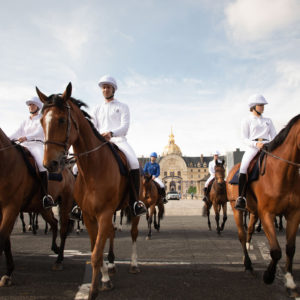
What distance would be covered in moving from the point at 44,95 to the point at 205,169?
15970 cm

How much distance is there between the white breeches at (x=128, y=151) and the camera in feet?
18.6

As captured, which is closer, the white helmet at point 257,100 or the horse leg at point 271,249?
the horse leg at point 271,249

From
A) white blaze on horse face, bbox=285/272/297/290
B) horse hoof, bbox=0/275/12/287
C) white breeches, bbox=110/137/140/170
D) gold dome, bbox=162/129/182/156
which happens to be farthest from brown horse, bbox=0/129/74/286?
gold dome, bbox=162/129/182/156

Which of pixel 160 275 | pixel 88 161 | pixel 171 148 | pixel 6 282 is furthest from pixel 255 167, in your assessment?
pixel 171 148

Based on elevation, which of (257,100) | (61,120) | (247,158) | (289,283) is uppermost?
(257,100)

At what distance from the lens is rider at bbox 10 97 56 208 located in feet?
21.2

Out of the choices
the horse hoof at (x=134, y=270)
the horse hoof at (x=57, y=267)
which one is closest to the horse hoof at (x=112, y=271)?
the horse hoof at (x=134, y=270)

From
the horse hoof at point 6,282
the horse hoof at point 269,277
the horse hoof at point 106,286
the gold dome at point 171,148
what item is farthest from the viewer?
the gold dome at point 171,148

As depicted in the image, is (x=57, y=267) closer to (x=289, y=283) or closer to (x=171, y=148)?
(x=289, y=283)

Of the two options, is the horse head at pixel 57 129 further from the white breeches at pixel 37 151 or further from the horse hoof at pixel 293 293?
the horse hoof at pixel 293 293

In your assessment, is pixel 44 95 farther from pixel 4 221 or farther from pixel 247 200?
pixel 247 200

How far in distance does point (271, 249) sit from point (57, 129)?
11.4ft

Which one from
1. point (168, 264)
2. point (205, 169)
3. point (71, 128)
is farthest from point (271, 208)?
point (205, 169)

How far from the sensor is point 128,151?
586cm
